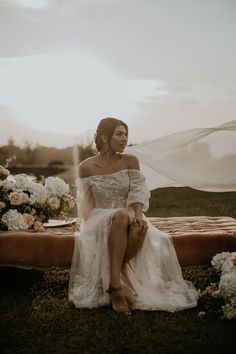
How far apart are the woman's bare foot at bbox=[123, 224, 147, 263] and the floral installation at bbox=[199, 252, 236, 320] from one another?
0.68 m

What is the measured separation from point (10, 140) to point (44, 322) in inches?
412

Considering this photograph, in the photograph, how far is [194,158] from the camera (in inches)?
212

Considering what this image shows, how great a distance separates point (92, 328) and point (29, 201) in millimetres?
1879

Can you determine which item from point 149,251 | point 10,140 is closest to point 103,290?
point 149,251

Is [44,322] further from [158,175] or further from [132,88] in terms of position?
[132,88]

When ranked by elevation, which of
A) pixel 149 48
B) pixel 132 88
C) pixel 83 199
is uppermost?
pixel 149 48

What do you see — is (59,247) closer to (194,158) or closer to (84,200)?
(84,200)

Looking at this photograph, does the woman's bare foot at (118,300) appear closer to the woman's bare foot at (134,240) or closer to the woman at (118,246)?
the woman at (118,246)

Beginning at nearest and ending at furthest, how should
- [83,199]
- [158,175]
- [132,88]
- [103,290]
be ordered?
1. [103,290]
2. [83,199]
3. [158,175]
4. [132,88]

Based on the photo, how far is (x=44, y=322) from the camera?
3756 millimetres

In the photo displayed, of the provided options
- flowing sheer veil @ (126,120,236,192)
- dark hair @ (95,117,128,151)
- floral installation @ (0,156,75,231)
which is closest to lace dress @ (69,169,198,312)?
dark hair @ (95,117,128,151)

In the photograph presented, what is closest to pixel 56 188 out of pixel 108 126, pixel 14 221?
pixel 14 221

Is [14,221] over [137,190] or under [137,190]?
under

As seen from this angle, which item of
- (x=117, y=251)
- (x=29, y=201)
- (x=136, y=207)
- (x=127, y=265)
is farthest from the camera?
(x=29, y=201)
